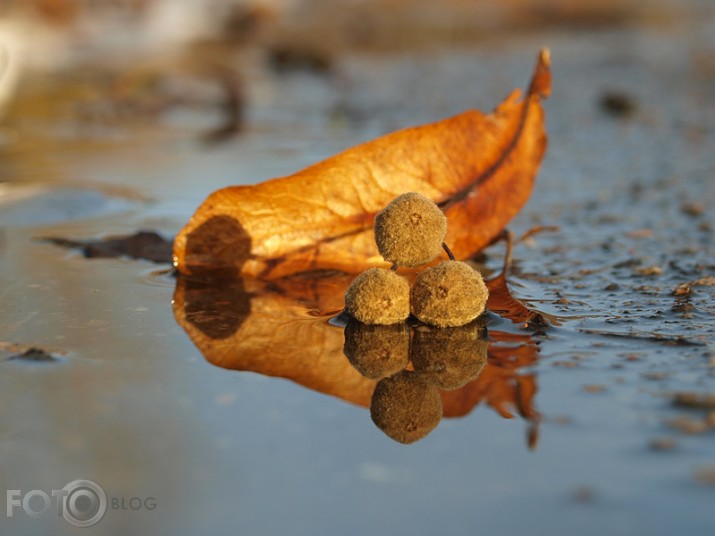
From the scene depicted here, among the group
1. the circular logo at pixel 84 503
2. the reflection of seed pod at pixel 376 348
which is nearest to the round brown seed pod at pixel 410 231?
the reflection of seed pod at pixel 376 348

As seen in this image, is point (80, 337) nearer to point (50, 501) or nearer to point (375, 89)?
point (50, 501)

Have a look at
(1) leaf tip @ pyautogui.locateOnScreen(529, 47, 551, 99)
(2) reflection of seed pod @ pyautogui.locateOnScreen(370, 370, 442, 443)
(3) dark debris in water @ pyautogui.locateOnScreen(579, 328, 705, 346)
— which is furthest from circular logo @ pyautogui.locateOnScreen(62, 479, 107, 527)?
(1) leaf tip @ pyautogui.locateOnScreen(529, 47, 551, 99)

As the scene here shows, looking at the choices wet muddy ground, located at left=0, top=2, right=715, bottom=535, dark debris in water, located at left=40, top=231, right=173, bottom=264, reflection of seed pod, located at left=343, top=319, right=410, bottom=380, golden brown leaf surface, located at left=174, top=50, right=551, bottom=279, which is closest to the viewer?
wet muddy ground, located at left=0, top=2, right=715, bottom=535

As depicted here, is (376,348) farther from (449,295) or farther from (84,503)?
(84,503)

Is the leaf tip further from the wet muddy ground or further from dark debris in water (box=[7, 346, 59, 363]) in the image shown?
dark debris in water (box=[7, 346, 59, 363])

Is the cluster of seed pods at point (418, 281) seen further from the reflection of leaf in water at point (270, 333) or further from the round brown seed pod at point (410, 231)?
the reflection of leaf in water at point (270, 333)

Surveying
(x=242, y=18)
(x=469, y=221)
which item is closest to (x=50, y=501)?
(x=469, y=221)

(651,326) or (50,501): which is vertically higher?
(651,326)
